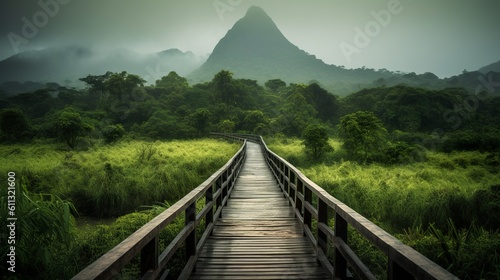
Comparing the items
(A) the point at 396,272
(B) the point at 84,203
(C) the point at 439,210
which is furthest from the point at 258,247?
(B) the point at 84,203

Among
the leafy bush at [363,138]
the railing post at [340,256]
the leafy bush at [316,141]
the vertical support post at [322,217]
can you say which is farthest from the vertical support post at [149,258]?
the leafy bush at [316,141]

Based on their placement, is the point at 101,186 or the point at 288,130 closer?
the point at 101,186

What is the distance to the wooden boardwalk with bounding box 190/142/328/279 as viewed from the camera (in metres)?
3.75

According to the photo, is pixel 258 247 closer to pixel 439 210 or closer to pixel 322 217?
pixel 322 217

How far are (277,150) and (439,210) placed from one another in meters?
19.5

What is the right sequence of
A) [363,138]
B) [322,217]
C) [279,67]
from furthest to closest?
[279,67]
[363,138]
[322,217]

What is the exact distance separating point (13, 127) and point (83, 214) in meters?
31.1

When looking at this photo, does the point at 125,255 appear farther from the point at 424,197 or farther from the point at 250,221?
the point at 424,197

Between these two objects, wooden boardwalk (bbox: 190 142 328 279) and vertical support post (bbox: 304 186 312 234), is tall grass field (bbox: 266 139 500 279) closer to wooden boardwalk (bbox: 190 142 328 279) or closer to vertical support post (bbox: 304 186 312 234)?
vertical support post (bbox: 304 186 312 234)

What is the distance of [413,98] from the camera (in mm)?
45906

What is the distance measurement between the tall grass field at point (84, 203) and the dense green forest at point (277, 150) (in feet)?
0.13

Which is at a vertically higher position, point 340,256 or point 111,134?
point 111,134

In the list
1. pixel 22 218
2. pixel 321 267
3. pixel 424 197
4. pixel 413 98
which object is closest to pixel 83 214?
pixel 22 218

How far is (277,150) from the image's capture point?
96.0 ft
